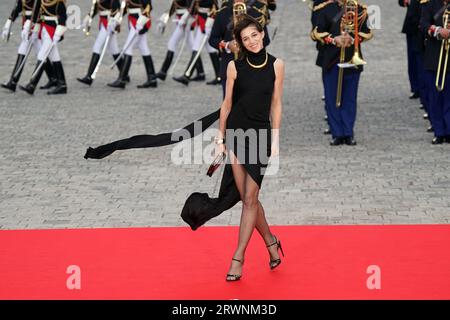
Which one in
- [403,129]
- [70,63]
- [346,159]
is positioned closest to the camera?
[346,159]

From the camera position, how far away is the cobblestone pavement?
10.8m

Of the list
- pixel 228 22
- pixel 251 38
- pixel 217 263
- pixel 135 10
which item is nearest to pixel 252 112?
pixel 251 38

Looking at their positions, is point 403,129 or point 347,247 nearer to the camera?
point 347,247

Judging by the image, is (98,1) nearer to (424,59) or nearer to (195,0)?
(195,0)

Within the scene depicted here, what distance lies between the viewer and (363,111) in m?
16.1

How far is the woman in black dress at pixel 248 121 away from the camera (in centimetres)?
865

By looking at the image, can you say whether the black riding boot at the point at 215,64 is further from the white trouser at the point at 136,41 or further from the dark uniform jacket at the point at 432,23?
the dark uniform jacket at the point at 432,23

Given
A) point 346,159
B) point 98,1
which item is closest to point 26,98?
point 98,1

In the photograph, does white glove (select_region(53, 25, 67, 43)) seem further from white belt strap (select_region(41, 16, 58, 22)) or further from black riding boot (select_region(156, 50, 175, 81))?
black riding boot (select_region(156, 50, 175, 81))

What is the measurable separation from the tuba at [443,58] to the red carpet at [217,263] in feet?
12.2

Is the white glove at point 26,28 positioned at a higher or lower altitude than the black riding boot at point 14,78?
higher

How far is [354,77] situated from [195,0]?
4946 millimetres

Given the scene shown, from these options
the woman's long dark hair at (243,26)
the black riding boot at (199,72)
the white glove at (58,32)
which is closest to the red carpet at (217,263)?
the woman's long dark hair at (243,26)

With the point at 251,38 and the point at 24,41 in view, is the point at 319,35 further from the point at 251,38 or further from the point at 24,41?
the point at 24,41
